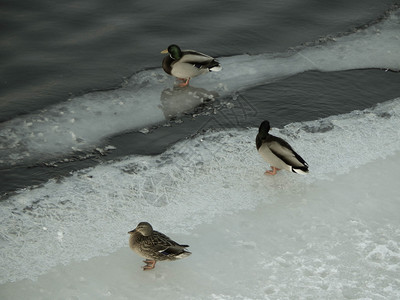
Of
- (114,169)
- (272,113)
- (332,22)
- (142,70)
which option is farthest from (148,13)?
(114,169)

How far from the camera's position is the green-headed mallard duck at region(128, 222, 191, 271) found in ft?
15.5

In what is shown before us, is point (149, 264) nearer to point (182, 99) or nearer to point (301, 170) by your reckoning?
point (301, 170)

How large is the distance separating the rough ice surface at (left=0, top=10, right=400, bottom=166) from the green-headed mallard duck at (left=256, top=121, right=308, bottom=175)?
149 centimetres

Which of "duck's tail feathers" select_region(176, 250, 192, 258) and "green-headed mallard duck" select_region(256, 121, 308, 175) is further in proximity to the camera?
"green-headed mallard duck" select_region(256, 121, 308, 175)

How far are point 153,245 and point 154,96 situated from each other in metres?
3.15

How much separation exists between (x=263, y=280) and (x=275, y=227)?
676mm

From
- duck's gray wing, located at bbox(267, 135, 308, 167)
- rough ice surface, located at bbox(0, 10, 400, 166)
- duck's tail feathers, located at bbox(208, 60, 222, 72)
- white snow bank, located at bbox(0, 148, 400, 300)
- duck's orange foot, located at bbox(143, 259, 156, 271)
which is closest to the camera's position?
white snow bank, located at bbox(0, 148, 400, 300)

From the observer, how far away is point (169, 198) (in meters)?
5.66

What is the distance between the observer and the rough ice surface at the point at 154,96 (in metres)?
6.64

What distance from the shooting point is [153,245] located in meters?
4.71

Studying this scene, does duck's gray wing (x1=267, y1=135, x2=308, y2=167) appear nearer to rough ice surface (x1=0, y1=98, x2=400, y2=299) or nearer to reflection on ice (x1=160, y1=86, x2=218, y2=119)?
rough ice surface (x1=0, y1=98, x2=400, y2=299)

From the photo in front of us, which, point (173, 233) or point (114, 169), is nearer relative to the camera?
point (173, 233)

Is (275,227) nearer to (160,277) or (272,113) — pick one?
(160,277)

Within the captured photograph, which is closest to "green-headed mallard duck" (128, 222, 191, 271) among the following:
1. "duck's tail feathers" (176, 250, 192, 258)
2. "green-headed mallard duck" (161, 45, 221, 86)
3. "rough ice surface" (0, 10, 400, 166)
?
"duck's tail feathers" (176, 250, 192, 258)
